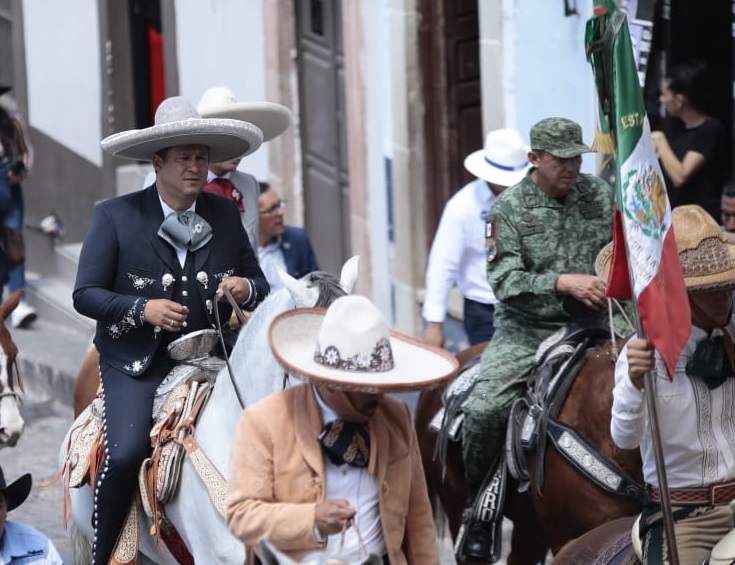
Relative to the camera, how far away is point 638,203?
5520mm

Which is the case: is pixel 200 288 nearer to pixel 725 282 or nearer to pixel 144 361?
pixel 144 361

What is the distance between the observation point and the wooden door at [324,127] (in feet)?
48.4

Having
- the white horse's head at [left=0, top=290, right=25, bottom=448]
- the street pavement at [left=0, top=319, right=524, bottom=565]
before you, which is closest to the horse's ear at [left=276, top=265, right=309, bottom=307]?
the white horse's head at [left=0, top=290, right=25, bottom=448]

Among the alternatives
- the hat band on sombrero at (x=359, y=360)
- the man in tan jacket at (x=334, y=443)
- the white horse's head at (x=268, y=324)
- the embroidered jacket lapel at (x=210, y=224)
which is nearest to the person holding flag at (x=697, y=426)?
the man in tan jacket at (x=334, y=443)

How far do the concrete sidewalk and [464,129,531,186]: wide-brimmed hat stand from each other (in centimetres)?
572

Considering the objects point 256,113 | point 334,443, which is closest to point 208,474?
point 334,443

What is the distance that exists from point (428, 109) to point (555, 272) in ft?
18.4

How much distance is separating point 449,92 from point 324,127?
2.18 m

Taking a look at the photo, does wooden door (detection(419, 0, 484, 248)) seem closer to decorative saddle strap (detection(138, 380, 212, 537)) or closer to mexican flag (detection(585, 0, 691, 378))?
decorative saddle strap (detection(138, 380, 212, 537))

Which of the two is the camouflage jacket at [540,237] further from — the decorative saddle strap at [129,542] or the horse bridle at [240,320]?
the decorative saddle strap at [129,542]

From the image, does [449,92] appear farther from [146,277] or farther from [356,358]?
[356,358]

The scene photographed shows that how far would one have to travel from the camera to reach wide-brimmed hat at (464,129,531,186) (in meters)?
9.39

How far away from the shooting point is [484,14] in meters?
11.9

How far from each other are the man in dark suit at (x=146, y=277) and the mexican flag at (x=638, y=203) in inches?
78.6
